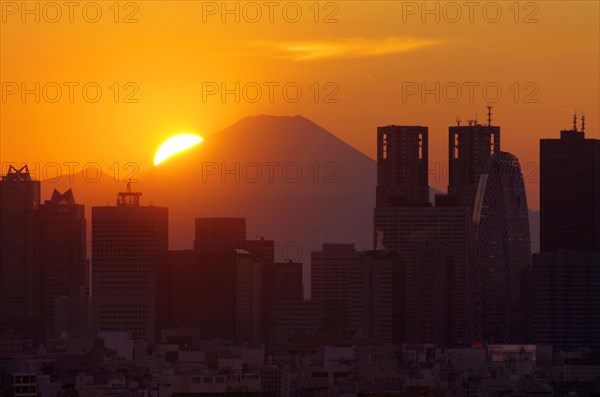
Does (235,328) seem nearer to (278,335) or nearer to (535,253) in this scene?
(278,335)

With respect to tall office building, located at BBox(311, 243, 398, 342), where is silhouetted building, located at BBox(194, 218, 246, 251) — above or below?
above

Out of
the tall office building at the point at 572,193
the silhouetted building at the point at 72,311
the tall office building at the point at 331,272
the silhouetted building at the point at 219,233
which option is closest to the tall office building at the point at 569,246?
the tall office building at the point at 572,193

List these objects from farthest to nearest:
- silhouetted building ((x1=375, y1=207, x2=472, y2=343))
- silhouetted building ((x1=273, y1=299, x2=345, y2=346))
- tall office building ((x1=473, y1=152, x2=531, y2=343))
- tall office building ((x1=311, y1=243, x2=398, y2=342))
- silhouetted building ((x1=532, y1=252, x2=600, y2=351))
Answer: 1. tall office building ((x1=473, y1=152, x2=531, y2=343))
2. silhouetted building ((x1=532, y1=252, x2=600, y2=351))
3. silhouetted building ((x1=375, y1=207, x2=472, y2=343))
4. tall office building ((x1=311, y1=243, x2=398, y2=342))
5. silhouetted building ((x1=273, y1=299, x2=345, y2=346))

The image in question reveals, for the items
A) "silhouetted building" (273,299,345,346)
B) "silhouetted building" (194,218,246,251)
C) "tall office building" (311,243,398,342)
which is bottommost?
"silhouetted building" (273,299,345,346)

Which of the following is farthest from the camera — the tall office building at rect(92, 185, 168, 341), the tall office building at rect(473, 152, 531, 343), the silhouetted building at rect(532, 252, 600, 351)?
the tall office building at rect(473, 152, 531, 343)

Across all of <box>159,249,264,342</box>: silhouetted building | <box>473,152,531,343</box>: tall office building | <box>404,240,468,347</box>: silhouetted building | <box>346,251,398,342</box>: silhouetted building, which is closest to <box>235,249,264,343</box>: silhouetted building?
<box>159,249,264,342</box>: silhouetted building

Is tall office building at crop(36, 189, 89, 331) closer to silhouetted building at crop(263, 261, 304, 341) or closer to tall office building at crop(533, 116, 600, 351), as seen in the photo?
silhouetted building at crop(263, 261, 304, 341)
